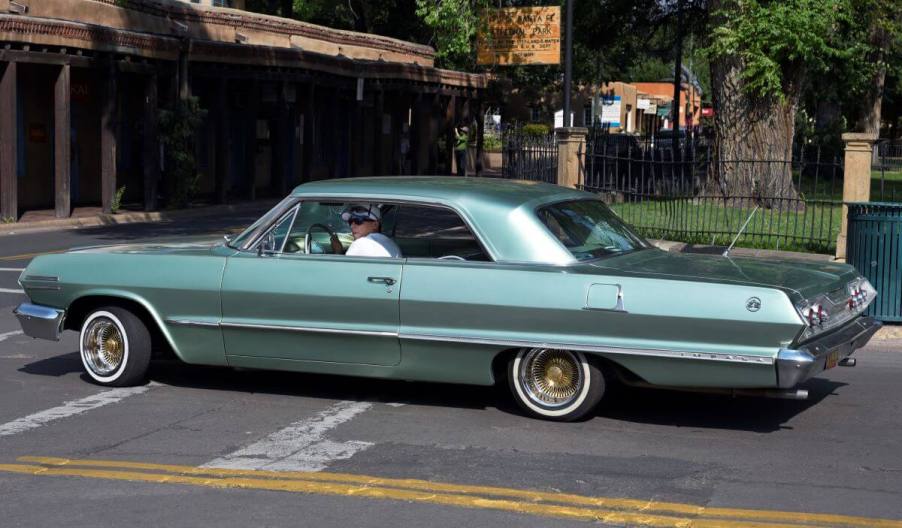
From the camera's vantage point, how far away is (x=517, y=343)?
24.0 feet

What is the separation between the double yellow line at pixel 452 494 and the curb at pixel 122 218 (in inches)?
633

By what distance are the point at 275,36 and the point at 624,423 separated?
28.6 metres

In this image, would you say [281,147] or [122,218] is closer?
[122,218]

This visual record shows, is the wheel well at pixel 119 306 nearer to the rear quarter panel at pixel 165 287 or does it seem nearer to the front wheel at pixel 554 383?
the rear quarter panel at pixel 165 287

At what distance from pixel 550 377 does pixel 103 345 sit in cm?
326

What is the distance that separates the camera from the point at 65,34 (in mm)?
22172

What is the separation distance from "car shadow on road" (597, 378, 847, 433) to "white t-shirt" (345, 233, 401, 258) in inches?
67.8

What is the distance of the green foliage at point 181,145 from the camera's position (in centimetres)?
2530

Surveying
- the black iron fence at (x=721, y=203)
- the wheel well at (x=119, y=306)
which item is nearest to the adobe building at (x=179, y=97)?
the black iron fence at (x=721, y=203)

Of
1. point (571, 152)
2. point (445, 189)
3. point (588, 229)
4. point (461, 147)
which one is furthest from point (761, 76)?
point (461, 147)

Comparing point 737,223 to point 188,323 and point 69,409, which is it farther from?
point 69,409

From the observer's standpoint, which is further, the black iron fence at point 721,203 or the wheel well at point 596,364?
the black iron fence at point 721,203

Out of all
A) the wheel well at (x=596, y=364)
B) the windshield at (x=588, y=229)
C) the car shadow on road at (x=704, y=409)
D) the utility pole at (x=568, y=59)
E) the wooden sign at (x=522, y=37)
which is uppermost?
the wooden sign at (x=522, y=37)

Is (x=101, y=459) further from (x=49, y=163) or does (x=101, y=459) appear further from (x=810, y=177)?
(x=810, y=177)
